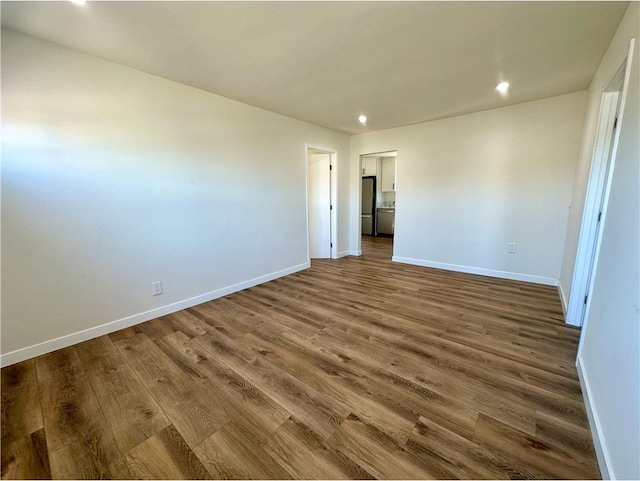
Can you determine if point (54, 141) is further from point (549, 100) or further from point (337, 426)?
point (549, 100)

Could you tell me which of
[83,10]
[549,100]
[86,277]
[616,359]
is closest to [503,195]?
[549,100]

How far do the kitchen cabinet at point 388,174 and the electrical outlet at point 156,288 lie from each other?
656 centimetres

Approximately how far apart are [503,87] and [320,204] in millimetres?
3146

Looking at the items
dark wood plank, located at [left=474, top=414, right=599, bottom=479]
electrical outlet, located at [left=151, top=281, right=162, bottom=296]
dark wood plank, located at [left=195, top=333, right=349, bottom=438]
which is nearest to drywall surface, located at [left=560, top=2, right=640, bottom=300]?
dark wood plank, located at [left=474, top=414, right=599, bottom=479]

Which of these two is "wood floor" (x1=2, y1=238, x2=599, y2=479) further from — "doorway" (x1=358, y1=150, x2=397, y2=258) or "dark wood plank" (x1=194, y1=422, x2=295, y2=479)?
"doorway" (x1=358, y1=150, x2=397, y2=258)

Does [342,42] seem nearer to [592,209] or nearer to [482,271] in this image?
[592,209]

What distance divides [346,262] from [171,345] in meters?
3.26

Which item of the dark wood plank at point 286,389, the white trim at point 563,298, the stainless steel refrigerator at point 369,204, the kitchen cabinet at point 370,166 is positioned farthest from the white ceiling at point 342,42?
the stainless steel refrigerator at point 369,204

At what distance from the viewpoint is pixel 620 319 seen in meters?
1.15

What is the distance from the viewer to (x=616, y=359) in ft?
3.72

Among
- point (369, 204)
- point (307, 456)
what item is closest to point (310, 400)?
point (307, 456)

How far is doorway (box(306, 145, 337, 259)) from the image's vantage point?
4844 millimetres

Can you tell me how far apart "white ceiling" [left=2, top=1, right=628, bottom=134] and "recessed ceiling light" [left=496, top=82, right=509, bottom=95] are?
7 centimetres

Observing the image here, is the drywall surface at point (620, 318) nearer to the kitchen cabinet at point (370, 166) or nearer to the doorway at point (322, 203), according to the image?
the doorway at point (322, 203)
